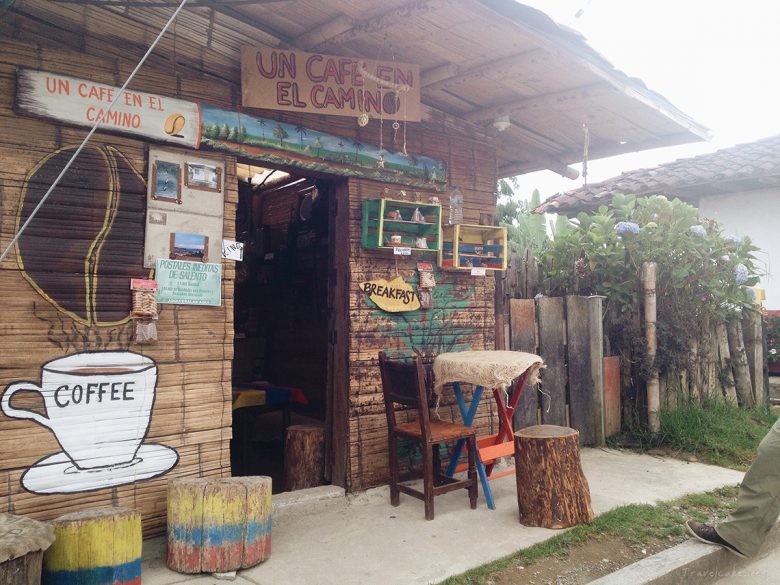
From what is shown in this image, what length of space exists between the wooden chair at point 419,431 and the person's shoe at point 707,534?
1472 mm

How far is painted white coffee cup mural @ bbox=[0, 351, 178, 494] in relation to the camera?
11.8ft

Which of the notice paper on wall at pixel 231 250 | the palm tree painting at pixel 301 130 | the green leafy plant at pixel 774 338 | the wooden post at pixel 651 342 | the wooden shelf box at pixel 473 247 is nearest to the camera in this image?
the notice paper on wall at pixel 231 250

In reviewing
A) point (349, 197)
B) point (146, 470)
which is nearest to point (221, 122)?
point (349, 197)

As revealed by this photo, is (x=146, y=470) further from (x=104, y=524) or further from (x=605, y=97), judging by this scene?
(x=605, y=97)

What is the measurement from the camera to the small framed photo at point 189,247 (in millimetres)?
4129

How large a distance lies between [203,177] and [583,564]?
11.5ft

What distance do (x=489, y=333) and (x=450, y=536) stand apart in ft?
7.68

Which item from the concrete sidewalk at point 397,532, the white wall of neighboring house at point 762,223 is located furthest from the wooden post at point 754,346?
the white wall of neighboring house at point 762,223

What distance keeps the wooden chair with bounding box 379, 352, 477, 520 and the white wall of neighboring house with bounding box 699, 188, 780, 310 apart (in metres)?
8.92

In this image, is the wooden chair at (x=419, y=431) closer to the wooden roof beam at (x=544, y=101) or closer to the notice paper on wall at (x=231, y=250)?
the notice paper on wall at (x=231, y=250)

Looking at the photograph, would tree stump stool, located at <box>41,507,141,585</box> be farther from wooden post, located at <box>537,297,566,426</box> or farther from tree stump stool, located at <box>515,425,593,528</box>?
wooden post, located at <box>537,297,566,426</box>

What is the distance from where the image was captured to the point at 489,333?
19.9ft

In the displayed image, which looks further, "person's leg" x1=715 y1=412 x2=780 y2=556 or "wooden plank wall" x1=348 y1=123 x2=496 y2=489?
"wooden plank wall" x1=348 y1=123 x2=496 y2=489

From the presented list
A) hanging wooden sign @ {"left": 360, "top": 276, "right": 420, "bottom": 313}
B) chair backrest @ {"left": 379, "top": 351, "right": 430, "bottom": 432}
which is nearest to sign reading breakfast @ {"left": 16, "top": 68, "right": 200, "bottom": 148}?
hanging wooden sign @ {"left": 360, "top": 276, "right": 420, "bottom": 313}
